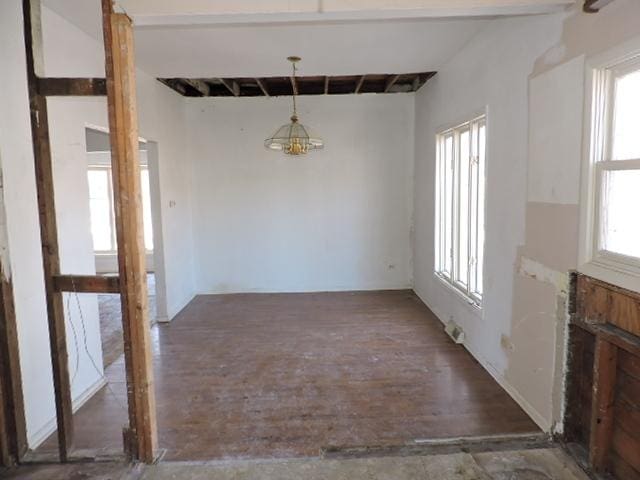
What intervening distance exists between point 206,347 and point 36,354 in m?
1.80

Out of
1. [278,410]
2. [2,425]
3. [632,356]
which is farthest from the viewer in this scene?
[278,410]

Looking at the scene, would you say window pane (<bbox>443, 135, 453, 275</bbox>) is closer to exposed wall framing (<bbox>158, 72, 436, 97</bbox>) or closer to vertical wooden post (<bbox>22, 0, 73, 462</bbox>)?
exposed wall framing (<bbox>158, 72, 436, 97</bbox>)

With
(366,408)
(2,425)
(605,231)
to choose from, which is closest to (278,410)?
(366,408)

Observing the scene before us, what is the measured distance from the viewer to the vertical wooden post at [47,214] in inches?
82.6

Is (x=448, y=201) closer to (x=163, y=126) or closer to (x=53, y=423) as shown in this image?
(x=163, y=126)

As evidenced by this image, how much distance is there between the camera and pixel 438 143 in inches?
200

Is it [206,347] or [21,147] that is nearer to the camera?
[21,147]

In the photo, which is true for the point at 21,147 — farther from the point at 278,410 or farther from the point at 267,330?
the point at 267,330

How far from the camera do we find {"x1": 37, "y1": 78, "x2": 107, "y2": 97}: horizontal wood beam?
2104 mm

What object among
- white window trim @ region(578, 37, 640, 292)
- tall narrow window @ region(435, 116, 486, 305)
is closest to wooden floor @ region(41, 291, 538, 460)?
tall narrow window @ region(435, 116, 486, 305)

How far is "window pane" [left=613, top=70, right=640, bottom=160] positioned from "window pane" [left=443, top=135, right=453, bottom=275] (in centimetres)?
273

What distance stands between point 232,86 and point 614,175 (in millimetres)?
4735

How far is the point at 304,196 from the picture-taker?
645 centimetres

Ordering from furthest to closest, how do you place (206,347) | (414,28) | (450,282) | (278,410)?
(450,282)
(206,347)
(414,28)
(278,410)
